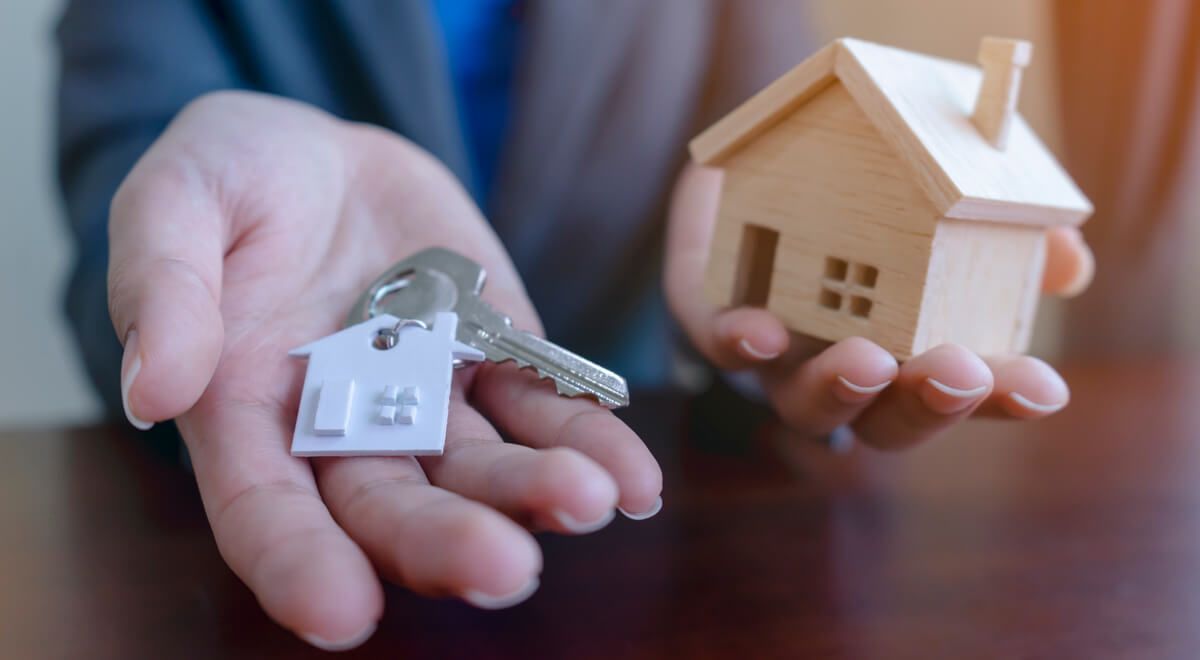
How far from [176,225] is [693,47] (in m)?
0.81

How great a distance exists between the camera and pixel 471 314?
2.56ft

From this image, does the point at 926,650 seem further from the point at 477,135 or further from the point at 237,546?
the point at 477,135

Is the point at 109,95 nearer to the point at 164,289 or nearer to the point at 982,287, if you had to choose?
the point at 164,289

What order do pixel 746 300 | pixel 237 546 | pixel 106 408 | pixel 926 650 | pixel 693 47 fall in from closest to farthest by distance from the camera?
1. pixel 237 546
2. pixel 926 650
3. pixel 746 300
4. pixel 106 408
5. pixel 693 47

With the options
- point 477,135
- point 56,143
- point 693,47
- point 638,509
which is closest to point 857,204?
point 638,509

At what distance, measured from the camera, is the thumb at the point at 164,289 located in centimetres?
59

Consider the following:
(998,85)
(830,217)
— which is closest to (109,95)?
(830,217)

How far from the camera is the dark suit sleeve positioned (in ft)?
3.33

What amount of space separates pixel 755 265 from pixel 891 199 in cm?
18

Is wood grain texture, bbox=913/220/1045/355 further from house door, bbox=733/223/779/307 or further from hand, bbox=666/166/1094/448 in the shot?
house door, bbox=733/223/779/307

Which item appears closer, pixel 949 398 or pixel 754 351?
pixel 949 398

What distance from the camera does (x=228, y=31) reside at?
1176 mm

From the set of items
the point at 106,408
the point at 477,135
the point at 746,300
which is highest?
the point at 477,135

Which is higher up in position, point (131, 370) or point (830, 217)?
point (830, 217)
